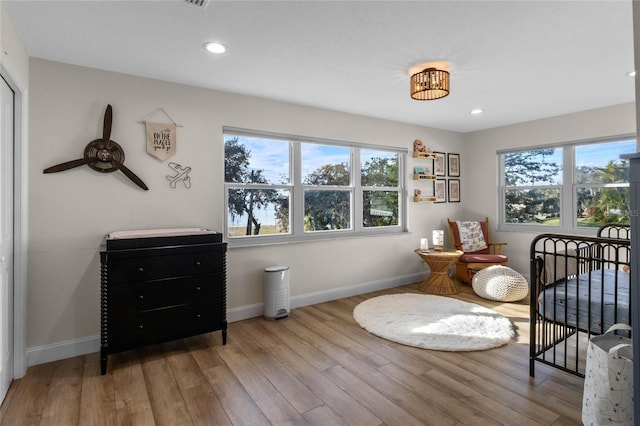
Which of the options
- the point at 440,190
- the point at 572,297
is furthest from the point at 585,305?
the point at 440,190

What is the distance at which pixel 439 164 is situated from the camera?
534 cm

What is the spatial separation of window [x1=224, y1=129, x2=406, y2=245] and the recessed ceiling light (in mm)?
1056

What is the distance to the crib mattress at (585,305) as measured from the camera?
199 cm

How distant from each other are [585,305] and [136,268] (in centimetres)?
311

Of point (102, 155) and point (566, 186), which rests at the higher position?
point (102, 155)

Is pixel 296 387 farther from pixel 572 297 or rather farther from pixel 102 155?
pixel 102 155

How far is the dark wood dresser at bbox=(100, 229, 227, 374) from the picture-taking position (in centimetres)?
246

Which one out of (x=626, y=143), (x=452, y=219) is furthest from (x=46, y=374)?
(x=626, y=143)

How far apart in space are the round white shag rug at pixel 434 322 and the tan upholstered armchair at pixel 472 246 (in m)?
0.87

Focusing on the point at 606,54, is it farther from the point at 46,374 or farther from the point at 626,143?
the point at 46,374

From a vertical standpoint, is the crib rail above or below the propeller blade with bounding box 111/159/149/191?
below

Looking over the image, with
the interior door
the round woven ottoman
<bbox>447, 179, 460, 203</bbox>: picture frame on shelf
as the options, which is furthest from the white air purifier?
<bbox>447, 179, 460, 203</bbox>: picture frame on shelf

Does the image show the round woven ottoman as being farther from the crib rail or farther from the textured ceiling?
the textured ceiling

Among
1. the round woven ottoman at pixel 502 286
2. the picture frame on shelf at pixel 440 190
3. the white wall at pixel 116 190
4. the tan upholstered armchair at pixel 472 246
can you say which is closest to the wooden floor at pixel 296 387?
the white wall at pixel 116 190
